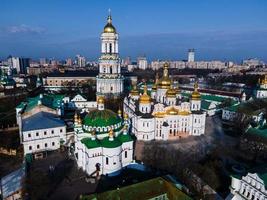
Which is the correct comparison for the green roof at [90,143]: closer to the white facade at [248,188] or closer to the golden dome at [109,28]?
the white facade at [248,188]

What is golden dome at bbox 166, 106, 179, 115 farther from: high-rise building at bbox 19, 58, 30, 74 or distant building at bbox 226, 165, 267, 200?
high-rise building at bbox 19, 58, 30, 74

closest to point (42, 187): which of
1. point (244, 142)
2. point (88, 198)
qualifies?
point (88, 198)

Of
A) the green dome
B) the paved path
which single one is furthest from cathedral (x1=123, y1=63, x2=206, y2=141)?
the green dome

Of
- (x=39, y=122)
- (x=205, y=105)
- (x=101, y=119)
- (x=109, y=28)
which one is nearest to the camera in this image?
(x=101, y=119)

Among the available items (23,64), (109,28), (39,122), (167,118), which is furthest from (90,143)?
(23,64)

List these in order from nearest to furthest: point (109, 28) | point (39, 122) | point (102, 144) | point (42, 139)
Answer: point (102, 144) < point (42, 139) < point (39, 122) < point (109, 28)

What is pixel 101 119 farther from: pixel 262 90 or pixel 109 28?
pixel 262 90

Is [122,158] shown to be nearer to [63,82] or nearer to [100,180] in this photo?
[100,180]
